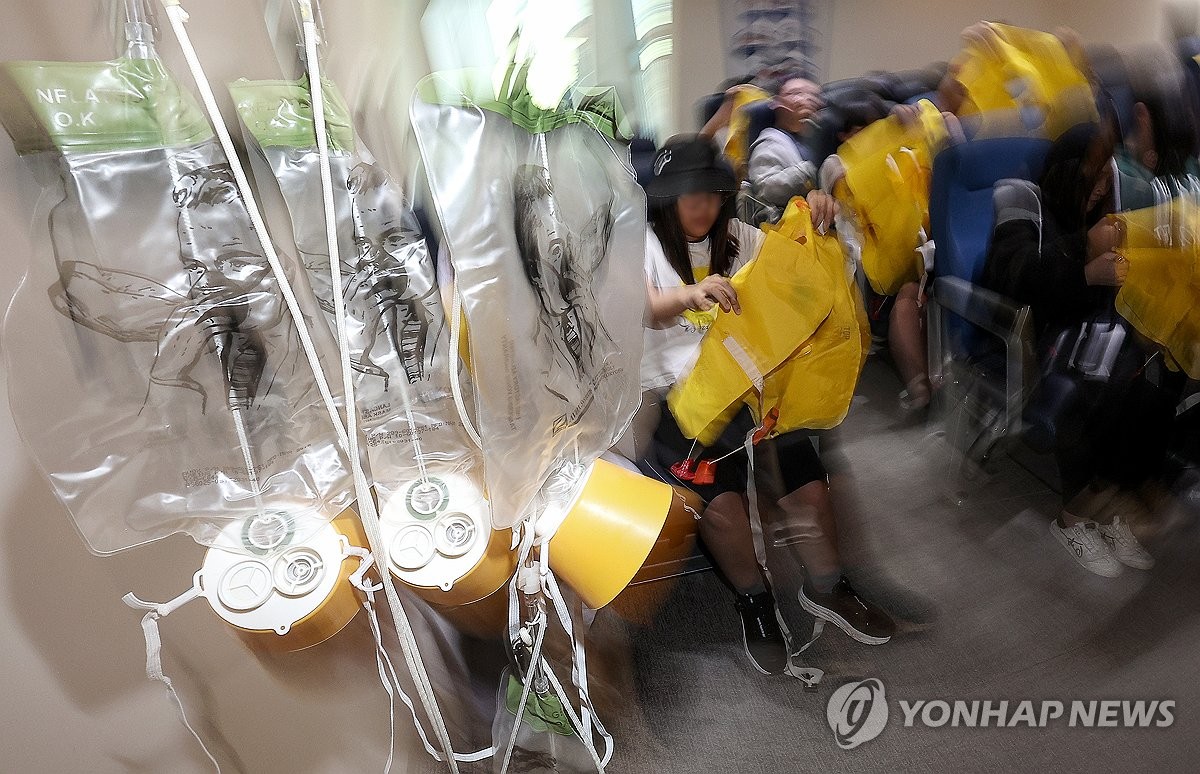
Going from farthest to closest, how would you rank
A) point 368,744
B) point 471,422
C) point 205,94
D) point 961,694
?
point 961,694, point 368,744, point 471,422, point 205,94

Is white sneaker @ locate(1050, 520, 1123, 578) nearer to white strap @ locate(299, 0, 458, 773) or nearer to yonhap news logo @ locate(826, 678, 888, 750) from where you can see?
yonhap news logo @ locate(826, 678, 888, 750)

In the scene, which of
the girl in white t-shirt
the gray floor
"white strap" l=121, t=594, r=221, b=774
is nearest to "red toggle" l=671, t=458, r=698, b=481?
the girl in white t-shirt

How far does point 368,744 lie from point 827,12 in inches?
38.4

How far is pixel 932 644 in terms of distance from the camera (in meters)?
0.75

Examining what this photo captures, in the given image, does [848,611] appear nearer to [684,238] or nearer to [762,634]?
[762,634]

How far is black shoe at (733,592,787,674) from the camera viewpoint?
72cm

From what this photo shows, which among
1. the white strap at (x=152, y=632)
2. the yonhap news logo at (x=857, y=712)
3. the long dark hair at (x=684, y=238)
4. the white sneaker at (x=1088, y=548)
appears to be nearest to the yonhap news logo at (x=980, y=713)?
the yonhap news logo at (x=857, y=712)

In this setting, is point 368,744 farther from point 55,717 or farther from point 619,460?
point 619,460

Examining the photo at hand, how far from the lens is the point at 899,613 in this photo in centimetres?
78

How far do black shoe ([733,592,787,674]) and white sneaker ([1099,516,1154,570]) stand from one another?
21.5 inches

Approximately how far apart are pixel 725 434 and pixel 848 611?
1.00 feet

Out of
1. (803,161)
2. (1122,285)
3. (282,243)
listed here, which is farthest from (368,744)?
(1122,285)

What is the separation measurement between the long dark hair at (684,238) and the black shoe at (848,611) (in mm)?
455

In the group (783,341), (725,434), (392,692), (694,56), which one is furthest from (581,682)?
(694,56)
